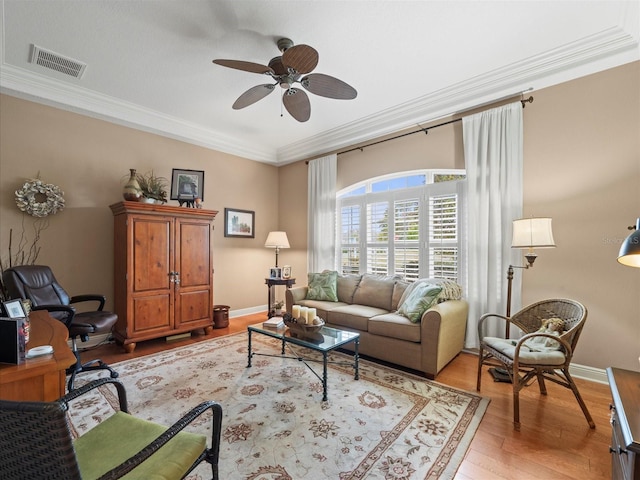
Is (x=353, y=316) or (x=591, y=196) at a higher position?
(x=591, y=196)

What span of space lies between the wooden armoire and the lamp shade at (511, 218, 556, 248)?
3799 millimetres

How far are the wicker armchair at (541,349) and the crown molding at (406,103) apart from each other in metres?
2.27

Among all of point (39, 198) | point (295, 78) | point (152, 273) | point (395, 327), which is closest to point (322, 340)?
point (395, 327)

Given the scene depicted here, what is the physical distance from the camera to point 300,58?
226cm

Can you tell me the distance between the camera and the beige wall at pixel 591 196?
→ 8.88ft

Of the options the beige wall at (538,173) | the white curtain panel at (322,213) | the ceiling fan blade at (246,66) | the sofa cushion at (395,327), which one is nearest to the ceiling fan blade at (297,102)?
the ceiling fan blade at (246,66)

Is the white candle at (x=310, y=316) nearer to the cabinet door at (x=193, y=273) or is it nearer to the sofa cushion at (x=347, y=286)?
the sofa cushion at (x=347, y=286)

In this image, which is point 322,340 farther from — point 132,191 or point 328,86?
point 132,191

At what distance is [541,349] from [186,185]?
458 centimetres

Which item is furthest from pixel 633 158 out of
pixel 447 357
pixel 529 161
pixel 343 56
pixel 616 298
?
pixel 343 56

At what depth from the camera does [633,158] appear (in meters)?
2.70

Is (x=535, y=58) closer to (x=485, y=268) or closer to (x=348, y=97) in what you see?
(x=348, y=97)

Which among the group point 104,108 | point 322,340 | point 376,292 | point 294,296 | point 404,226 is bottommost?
point 322,340

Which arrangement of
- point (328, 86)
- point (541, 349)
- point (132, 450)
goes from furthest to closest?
point (328, 86), point (541, 349), point (132, 450)
